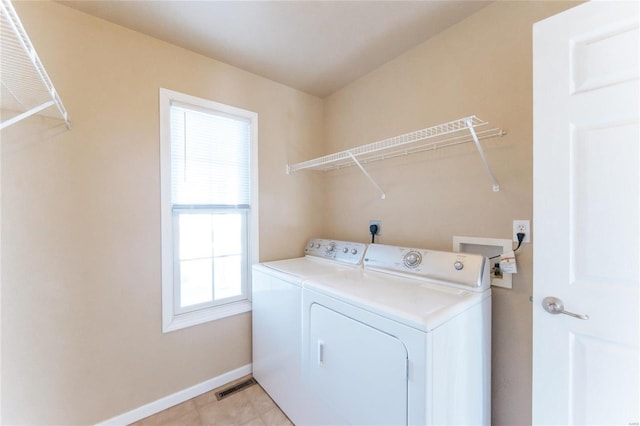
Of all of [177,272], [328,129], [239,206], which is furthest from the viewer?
[328,129]

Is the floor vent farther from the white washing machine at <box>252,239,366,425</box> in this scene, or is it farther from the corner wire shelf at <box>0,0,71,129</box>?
the corner wire shelf at <box>0,0,71,129</box>

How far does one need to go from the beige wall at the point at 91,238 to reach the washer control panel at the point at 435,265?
1.36 meters

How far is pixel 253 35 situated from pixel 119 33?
0.82 m

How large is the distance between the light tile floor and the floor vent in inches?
1.1

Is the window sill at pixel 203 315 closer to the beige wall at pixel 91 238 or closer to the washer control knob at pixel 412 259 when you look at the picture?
the beige wall at pixel 91 238

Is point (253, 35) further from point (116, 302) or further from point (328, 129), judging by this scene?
point (116, 302)

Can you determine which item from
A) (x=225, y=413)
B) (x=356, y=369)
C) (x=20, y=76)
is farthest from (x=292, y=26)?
(x=225, y=413)

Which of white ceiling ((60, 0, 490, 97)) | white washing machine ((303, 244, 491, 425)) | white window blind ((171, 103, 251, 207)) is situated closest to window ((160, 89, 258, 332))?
white window blind ((171, 103, 251, 207))

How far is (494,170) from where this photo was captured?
4.53 ft

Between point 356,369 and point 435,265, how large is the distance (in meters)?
0.69

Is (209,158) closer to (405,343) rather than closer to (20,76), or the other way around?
(20,76)

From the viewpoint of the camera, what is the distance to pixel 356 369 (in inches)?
46.0

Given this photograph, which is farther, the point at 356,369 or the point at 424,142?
the point at 424,142

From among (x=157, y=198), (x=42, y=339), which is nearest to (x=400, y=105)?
(x=157, y=198)
